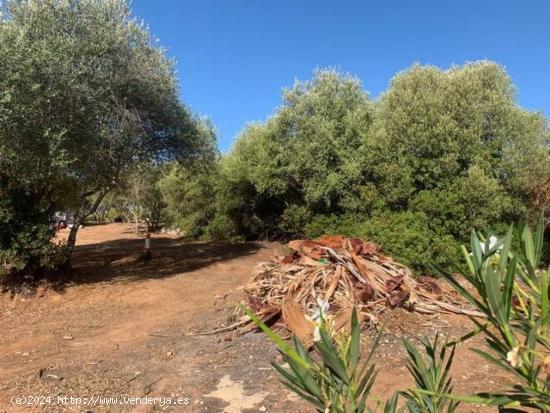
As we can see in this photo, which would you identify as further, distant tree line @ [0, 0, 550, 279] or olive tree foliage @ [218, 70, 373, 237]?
olive tree foliage @ [218, 70, 373, 237]

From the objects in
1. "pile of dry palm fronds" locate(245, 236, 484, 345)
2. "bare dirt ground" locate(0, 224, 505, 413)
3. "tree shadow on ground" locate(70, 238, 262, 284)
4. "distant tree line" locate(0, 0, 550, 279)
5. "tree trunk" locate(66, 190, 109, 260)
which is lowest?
"bare dirt ground" locate(0, 224, 505, 413)

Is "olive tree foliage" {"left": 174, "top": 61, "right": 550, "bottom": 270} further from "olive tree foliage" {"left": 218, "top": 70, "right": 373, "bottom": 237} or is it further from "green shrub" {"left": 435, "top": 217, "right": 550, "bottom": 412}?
"green shrub" {"left": 435, "top": 217, "right": 550, "bottom": 412}

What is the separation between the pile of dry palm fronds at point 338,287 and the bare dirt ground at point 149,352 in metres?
0.41

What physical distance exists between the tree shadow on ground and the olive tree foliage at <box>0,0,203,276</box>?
4.64 ft

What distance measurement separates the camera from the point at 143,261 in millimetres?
14867

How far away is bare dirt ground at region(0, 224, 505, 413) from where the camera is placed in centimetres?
518

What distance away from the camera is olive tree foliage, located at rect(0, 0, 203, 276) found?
9164 millimetres

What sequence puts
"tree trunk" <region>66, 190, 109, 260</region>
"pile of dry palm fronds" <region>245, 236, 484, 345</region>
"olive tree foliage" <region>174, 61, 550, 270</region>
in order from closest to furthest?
"pile of dry palm fronds" <region>245, 236, 484, 345</region>
"tree trunk" <region>66, 190, 109, 260</region>
"olive tree foliage" <region>174, 61, 550, 270</region>

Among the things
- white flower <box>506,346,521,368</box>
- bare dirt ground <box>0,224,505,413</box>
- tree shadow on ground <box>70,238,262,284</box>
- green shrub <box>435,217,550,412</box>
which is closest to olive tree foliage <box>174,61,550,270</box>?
tree shadow on ground <box>70,238,262,284</box>

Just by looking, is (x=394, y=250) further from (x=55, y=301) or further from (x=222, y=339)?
(x=55, y=301)

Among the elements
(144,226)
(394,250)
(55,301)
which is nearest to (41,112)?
→ (55,301)

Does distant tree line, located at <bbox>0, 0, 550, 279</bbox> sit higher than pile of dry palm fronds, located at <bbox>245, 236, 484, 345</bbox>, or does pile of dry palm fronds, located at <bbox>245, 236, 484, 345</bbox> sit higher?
distant tree line, located at <bbox>0, 0, 550, 279</bbox>

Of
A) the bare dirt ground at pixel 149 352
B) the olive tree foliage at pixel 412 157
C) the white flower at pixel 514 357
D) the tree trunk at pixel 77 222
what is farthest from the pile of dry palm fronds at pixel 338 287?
the white flower at pixel 514 357

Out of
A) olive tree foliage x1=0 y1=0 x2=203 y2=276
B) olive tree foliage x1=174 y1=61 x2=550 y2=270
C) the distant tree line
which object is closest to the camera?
olive tree foliage x1=0 y1=0 x2=203 y2=276
